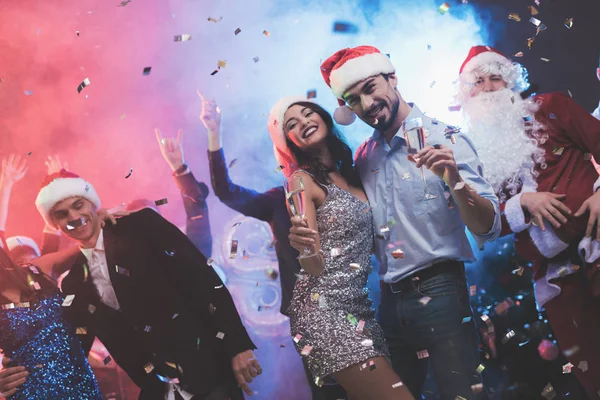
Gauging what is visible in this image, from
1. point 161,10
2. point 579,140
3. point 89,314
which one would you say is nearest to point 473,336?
point 579,140

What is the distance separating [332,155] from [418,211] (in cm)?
51

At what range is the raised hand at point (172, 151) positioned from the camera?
334 centimetres

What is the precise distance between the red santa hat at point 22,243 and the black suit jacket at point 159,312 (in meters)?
0.35

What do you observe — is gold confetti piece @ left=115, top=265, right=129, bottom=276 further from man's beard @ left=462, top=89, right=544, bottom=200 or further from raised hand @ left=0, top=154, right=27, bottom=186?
man's beard @ left=462, top=89, right=544, bottom=200

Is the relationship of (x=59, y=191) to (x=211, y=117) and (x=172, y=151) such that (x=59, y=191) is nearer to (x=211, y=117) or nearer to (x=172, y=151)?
(x=172, y=151)

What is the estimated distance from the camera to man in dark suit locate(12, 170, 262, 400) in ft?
9.56

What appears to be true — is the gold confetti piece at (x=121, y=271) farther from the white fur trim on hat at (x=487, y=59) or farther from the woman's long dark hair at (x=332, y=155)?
the white fur trim on hat at (x=487, y=59)

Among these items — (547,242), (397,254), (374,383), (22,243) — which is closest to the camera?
(374,383)

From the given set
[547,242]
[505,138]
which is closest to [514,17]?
[505,138]

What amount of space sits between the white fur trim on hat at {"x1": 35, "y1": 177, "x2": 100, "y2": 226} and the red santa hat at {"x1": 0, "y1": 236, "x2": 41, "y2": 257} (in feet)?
0.72

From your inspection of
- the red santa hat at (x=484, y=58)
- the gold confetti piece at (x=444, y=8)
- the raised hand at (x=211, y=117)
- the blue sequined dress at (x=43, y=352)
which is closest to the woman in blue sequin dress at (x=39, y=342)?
the blue sequined dress at (x=43, y=352)

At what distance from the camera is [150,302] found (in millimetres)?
2996

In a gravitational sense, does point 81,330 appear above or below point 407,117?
below

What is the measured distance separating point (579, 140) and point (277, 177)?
5.74ft
